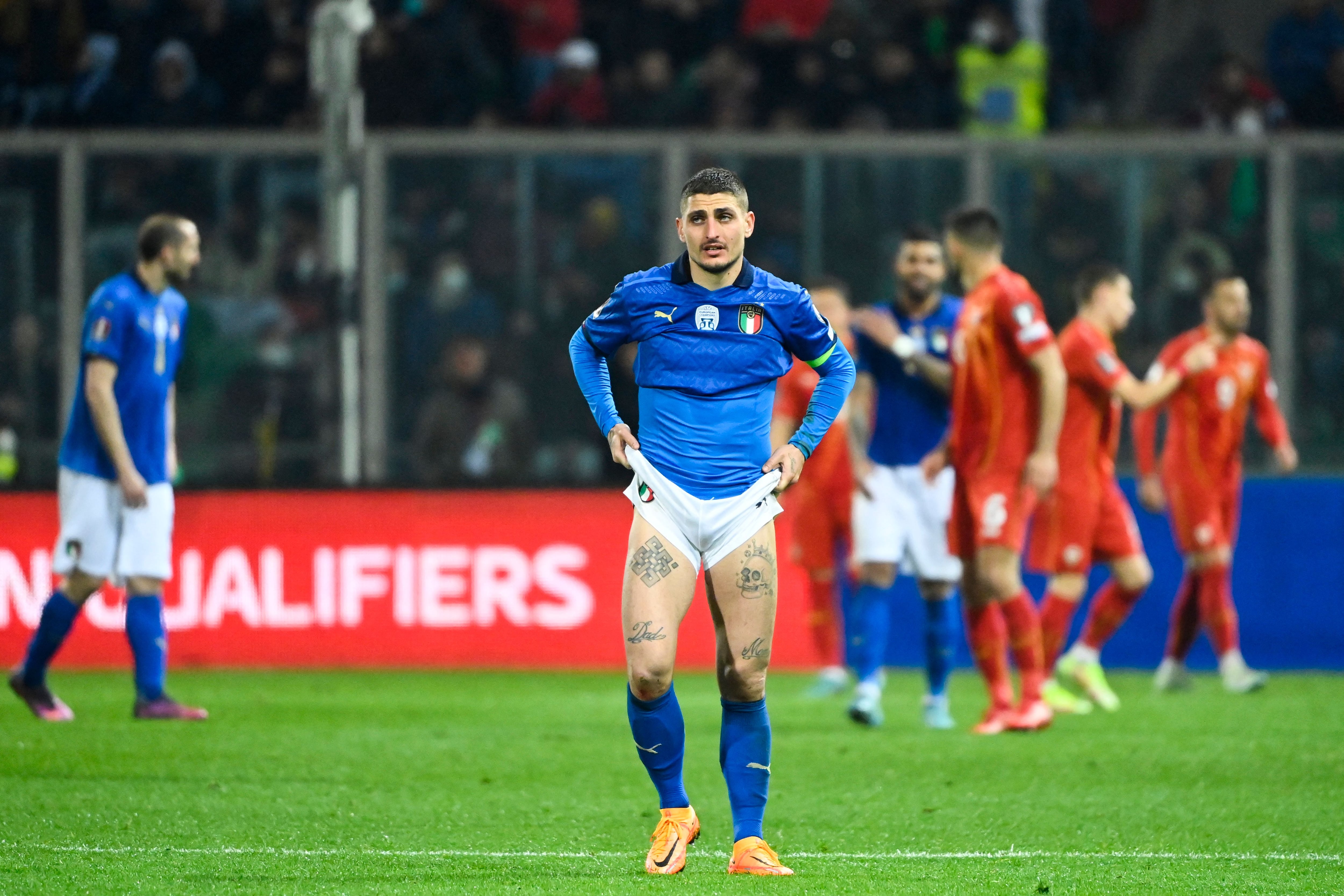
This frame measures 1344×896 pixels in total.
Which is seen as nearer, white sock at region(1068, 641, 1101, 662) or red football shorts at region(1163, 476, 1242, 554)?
white sock at region(1068, 641, 1101, 662)

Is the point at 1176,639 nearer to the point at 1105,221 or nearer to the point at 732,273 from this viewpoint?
the point at 1105,221

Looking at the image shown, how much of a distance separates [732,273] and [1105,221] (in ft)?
29.7

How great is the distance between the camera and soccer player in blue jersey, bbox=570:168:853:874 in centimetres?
563

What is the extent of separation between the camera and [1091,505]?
10.6 metres

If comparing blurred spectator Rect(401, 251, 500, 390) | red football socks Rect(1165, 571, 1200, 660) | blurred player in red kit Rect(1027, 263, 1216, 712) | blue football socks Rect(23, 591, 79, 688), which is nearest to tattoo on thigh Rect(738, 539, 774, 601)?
blue football socks Rect(23, 591, 79, 688)

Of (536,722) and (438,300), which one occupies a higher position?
(438,300)

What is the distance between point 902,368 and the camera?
32.6 feet

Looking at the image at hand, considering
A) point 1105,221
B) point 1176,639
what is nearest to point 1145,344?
point 1105,221

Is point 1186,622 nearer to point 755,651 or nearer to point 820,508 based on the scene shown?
point 820,508

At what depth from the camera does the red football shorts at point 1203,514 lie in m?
11.8

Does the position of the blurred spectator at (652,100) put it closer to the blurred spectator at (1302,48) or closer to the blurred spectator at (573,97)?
the blurred spectator at (573,97)

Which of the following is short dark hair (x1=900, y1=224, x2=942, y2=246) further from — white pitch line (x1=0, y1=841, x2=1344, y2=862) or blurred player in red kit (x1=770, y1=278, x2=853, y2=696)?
white pitch line (x1=0, y1=841, x2=1344, y2=862)

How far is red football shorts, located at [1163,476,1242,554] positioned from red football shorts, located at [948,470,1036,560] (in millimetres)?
3026

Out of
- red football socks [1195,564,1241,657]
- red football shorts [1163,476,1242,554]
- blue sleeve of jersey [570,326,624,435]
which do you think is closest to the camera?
blue sleeve of jersey [570,326,624,435]
